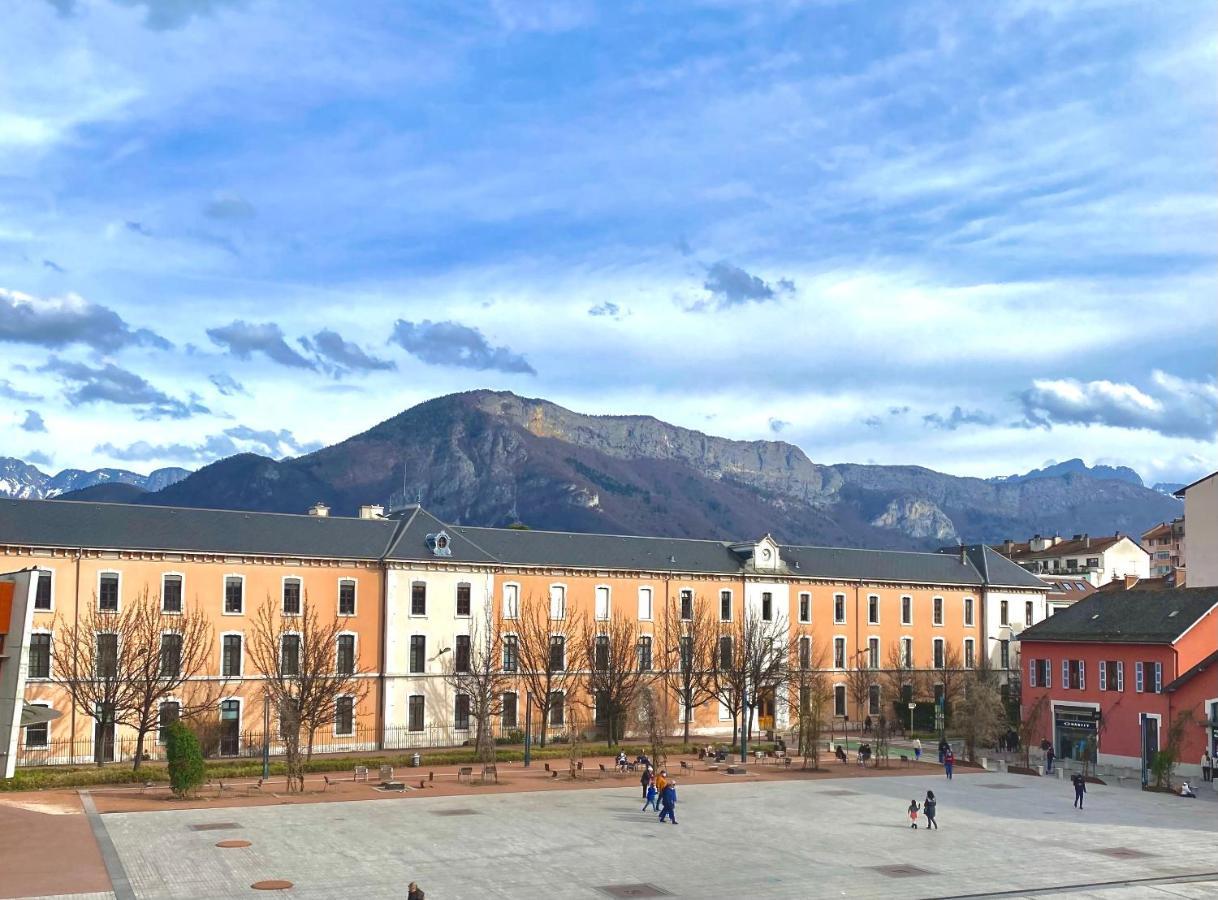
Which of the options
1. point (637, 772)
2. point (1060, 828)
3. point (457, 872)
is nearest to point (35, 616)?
point (637, 772)

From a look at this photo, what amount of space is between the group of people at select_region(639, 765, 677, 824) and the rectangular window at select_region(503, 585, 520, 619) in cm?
2948

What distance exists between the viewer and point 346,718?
71.5 meters

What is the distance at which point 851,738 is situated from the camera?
3317 inches

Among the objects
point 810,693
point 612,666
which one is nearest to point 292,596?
point 612,666

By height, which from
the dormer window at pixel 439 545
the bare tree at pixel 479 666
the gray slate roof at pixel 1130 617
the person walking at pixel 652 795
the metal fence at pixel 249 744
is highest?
the dormer window at pixel 439 545

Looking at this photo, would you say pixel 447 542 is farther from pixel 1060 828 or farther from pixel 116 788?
pixel 1060 828

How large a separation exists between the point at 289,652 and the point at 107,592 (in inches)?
404

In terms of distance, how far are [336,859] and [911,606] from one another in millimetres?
66299

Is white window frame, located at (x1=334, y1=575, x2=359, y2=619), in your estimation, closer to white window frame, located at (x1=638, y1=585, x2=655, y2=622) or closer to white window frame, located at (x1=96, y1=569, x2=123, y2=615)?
white window frame, located at (x1=96, y1=569, x2=123, y2=615)

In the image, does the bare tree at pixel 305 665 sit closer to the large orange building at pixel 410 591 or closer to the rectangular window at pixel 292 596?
the rectangular window at pixel 292 596

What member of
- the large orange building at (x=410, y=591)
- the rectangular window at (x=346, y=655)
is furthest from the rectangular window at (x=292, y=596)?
the rectangular window at (x=346, y=655)

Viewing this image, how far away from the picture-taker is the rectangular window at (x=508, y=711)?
77.4 metres

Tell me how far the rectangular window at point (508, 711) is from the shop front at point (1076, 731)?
107ft

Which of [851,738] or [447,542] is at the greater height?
[447,542]
